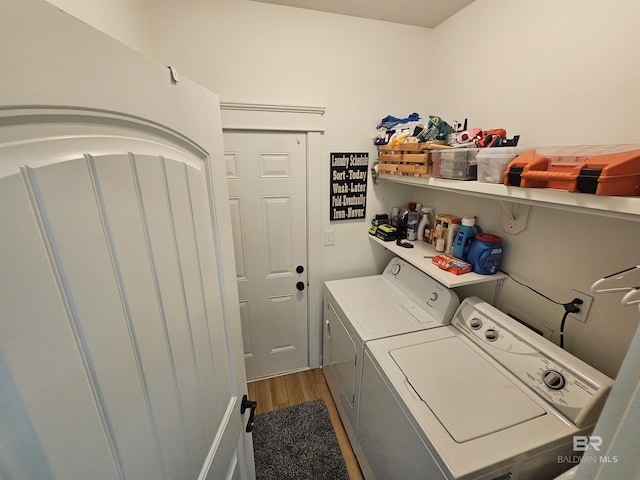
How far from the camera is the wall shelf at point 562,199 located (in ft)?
2.34

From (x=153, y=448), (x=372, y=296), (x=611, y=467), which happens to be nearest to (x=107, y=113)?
(x=153, y=448)

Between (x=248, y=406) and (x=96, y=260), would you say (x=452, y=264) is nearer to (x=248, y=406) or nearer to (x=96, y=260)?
(x=248, y=406)

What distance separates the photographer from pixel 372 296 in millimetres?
1831

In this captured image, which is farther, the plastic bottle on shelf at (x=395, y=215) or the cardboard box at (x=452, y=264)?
the plastic bottle on shelf at (x=395, y=215)

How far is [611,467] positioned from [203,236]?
86 cm

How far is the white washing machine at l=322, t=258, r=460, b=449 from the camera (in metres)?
1.49

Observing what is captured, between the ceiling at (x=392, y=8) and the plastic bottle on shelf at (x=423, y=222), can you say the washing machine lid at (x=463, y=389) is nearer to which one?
the plastic bottle on shelf at (x=423, y=222)

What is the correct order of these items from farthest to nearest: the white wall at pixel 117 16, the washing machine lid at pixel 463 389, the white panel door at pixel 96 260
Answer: the washing machine lid at pixel 463 389
the white wall at pixel 117 16
the white panel door at pixel 96 260

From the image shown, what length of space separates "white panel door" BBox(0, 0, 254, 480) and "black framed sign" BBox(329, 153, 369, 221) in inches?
52.1

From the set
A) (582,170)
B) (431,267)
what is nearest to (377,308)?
(431,267)

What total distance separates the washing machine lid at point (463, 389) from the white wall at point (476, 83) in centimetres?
37

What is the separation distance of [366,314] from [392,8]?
6.27 feet

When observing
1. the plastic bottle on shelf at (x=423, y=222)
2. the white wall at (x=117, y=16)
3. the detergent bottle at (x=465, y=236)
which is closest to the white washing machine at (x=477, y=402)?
the detergent bottle at (x=465, y=236)

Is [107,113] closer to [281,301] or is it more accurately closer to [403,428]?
[403,428]
